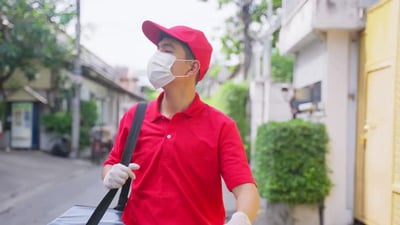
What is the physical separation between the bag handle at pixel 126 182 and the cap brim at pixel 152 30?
0.31 metres

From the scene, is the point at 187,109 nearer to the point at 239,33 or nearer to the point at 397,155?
the point at 397,155

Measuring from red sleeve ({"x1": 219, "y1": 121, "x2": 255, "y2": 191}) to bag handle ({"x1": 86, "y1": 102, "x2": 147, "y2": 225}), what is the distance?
15.1 inches

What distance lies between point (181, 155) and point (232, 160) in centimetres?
22

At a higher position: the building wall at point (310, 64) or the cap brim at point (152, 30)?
the building wall at point (310, 64)

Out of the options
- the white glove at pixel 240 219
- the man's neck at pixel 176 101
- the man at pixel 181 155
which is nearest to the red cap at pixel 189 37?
the man at pixel 181 155

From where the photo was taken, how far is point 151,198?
7.26 ft

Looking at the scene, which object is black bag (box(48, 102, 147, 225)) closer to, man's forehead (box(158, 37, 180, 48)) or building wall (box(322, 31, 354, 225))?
man's forehead (box(158, 37, 180, 48))

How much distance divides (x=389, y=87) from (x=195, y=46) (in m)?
3.55

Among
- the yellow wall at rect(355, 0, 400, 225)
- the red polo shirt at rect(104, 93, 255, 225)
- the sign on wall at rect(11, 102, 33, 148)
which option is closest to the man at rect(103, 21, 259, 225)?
the red polo shirt at rect(104, 93, 255, 225)

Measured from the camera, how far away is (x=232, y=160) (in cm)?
217

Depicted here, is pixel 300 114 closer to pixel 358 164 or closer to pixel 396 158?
pixel 358 164

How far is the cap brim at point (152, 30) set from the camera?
89.6 inches

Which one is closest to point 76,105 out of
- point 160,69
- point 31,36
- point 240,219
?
point 31,36

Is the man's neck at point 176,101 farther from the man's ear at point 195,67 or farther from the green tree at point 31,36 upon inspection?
the green tree at point 31,36
